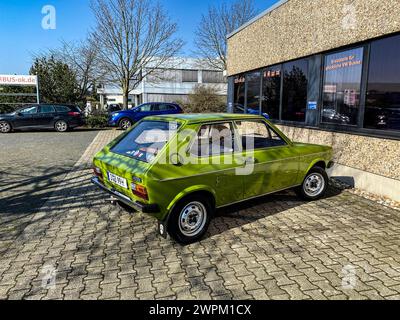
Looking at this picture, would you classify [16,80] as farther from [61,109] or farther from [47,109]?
[61,109]

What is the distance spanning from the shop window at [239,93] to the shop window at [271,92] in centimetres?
183

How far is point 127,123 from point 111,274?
50.2 ft

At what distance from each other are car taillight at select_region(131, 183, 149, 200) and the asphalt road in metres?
1.90

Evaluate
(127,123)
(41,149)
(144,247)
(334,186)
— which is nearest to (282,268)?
(144,247)

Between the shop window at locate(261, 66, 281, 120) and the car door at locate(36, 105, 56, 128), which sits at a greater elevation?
the shop window at locate(261, 66, 281, 120)

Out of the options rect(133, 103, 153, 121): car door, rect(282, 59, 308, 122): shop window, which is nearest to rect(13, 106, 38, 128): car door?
rect(133, 103, 153, 121): car door

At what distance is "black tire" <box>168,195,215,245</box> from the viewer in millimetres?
3583

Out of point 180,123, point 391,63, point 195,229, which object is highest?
point 391,63

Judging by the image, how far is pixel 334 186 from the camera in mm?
6402

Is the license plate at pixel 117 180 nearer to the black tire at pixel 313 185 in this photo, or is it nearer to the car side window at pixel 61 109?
the black tire at pixel 313 185

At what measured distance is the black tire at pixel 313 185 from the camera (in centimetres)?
527

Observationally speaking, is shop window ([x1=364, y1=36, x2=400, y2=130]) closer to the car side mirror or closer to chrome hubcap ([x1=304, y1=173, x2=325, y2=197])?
chrome hubcap ([x1=304, y1=173, x2=325, y2=197])

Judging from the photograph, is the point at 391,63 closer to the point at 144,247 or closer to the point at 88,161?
the point at 144,247

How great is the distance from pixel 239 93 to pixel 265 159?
28.6ft
